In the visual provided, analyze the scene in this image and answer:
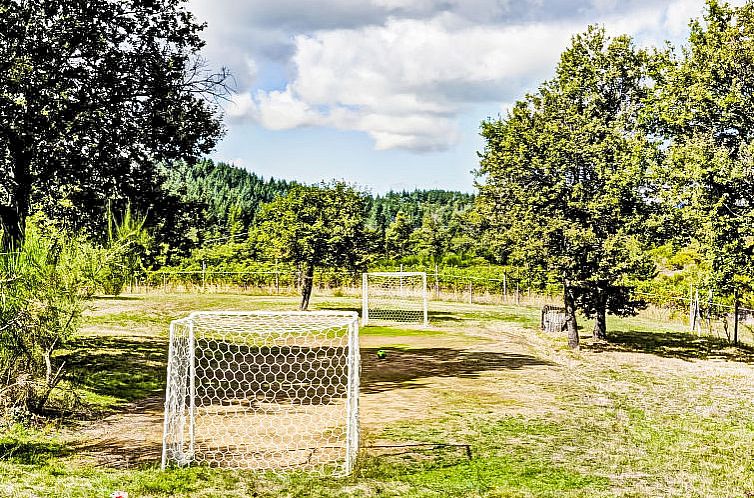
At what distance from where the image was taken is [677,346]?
17.8 metres

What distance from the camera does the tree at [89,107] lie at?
34.5 ft

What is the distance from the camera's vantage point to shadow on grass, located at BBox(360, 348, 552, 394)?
12.1m

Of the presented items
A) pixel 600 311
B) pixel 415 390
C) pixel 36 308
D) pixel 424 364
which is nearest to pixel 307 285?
pixel 424 364

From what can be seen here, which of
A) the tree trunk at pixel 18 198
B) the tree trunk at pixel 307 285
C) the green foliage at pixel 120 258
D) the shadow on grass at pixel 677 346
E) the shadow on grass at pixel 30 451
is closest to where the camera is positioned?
the shadow on grass at pixel 30 451

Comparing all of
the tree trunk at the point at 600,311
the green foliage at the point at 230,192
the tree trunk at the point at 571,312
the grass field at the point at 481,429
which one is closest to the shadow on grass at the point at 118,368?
the grass field at the point at 481,429

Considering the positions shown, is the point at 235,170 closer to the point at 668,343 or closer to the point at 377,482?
the point at 668,343

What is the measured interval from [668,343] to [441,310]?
441 inches

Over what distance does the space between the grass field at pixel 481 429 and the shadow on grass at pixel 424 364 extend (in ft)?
0.14

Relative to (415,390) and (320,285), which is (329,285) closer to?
(320,285)

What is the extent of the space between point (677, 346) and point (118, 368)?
1322cm

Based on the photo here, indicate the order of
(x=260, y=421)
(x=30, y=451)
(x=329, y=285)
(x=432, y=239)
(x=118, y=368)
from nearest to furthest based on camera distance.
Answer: (x=30, y=451)
(x=260, y=421)
(x=118, y=368)
(x=329, y=285)
(x=432, y=239)

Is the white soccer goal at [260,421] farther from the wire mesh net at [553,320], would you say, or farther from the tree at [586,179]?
the wire mesh net at [553,320]

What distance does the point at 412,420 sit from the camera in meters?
9.24

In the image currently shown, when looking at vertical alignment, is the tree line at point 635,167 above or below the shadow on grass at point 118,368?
above
